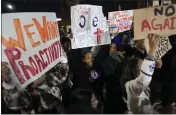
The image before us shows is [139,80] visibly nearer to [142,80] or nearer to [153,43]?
[142,80]

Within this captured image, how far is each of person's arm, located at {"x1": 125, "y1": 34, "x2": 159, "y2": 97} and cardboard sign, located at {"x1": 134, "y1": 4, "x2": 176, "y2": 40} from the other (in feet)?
0.14

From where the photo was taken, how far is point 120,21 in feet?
4.88

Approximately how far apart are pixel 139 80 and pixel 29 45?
646 mm

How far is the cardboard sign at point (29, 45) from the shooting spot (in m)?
1.41

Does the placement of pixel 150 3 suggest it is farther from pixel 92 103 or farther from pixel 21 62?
pixel 21 62

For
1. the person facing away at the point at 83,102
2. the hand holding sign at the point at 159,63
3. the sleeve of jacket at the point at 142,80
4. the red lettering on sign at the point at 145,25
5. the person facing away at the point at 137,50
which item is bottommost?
the person facing away at the point at 83,102

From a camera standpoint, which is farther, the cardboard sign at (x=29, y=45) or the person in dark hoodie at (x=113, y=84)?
the person in dark hoodie at (x=113, y=84)

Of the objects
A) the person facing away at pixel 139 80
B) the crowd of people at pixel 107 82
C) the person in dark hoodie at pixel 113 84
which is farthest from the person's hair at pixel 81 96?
the person facing away at pixel 139 80

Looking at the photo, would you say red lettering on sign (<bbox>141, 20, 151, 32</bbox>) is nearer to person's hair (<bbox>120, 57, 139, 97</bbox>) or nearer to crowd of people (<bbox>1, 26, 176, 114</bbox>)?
crowd of people (<bbox>1, 26, 176, 114</bbox>)

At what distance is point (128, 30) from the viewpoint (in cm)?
149

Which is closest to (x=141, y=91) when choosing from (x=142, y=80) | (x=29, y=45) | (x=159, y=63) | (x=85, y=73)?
(x=142, y=80)

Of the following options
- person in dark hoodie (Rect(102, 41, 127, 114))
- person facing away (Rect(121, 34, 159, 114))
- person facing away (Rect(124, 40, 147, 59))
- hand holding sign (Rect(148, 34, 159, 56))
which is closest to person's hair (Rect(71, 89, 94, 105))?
person in dark hoodie (Rect(102, 41, 127, 114))

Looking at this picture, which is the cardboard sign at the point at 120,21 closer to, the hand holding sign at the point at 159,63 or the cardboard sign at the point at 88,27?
the cardboard sign at the point at 88,27

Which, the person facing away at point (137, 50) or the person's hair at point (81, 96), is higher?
the person facing away at point (137, 50)
